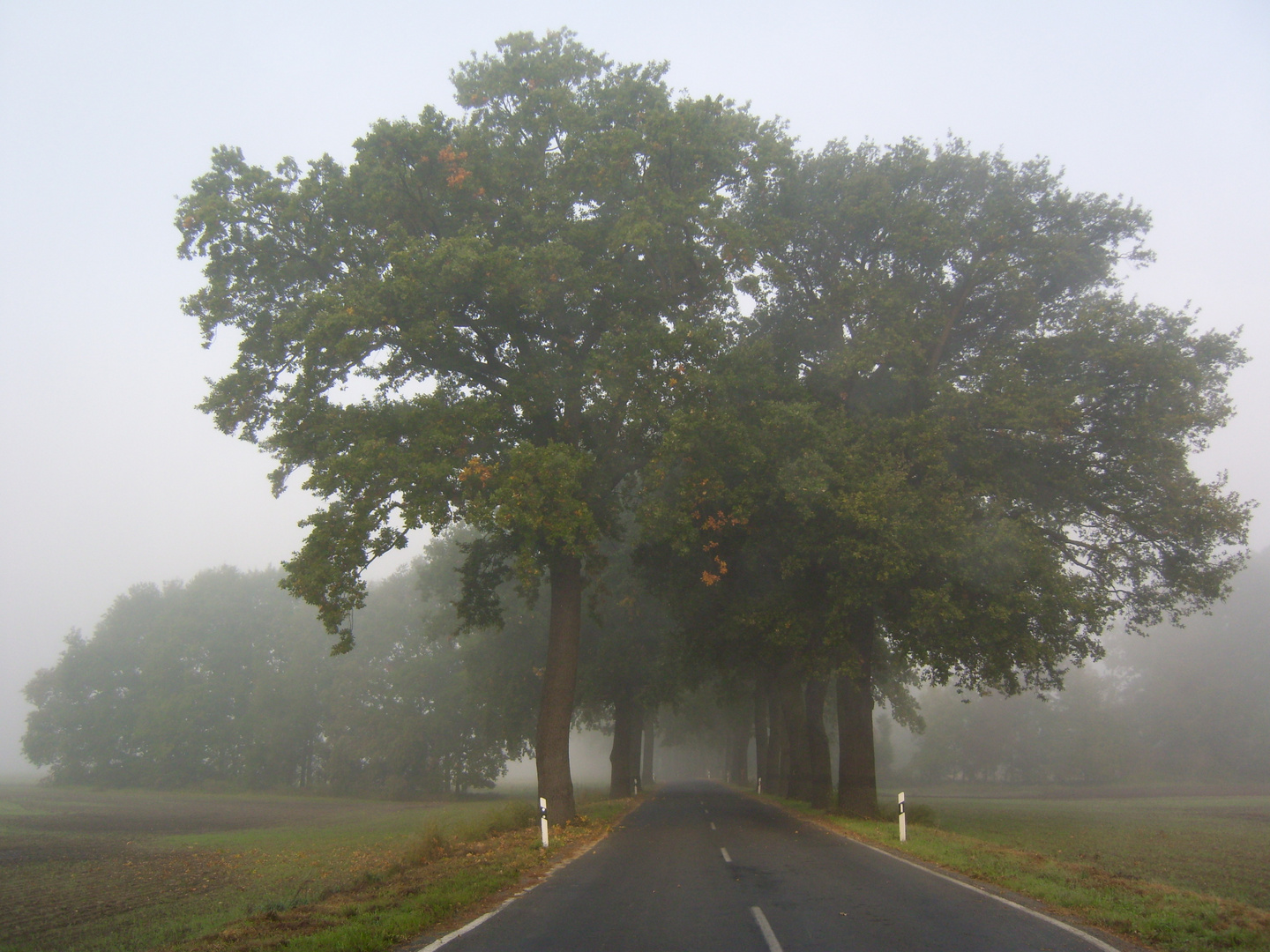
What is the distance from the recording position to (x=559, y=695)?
67.9 feet

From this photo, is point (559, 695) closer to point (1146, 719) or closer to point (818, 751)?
point (818, 751)

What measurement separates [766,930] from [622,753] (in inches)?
1175

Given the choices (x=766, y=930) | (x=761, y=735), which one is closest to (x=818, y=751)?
(x=761, y=735)

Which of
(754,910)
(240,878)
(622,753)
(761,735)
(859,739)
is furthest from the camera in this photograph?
(761,735)

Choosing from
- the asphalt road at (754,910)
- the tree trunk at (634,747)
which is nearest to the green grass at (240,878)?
the asphalt road at (754,910)

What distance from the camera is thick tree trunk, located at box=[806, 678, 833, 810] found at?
2702cm

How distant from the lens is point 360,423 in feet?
59.2

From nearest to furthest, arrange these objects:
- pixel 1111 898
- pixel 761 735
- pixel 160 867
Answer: pixel 1111 898, pixel 160 867, pixel 761 735

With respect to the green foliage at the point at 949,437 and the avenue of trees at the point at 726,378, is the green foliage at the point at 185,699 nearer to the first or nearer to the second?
the avenue of trees at the point at 726,378

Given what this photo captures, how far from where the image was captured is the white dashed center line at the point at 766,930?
306 inches

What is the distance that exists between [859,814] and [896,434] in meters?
11.2

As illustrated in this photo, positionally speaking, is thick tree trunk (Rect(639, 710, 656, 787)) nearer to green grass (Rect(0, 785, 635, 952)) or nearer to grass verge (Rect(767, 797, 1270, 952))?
green grass (Rect(0, 785, 635, 952))

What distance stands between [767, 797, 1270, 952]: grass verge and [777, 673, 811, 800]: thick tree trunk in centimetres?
1504

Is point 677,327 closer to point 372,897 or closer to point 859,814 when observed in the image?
point 372,897
